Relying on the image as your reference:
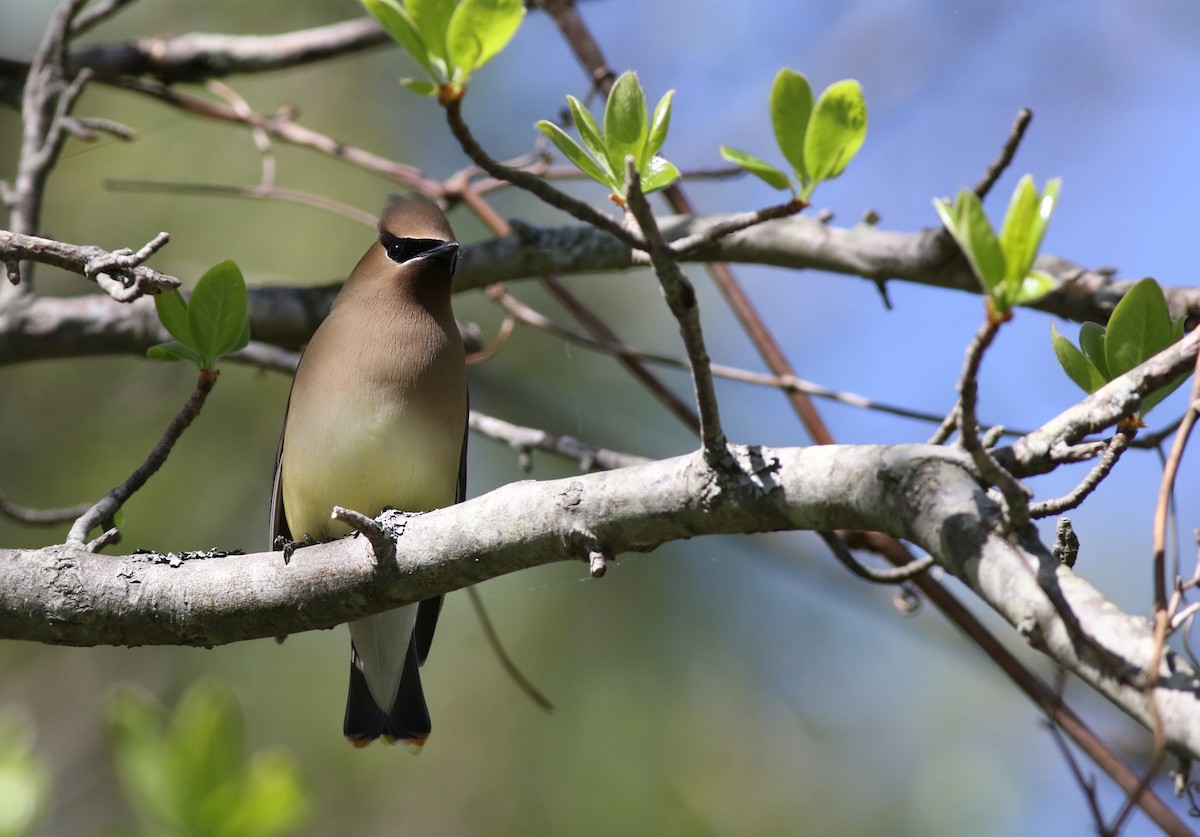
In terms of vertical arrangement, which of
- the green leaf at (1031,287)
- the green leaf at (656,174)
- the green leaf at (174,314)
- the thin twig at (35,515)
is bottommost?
the thin twig at (35,515)

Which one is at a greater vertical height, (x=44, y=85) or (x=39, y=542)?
(x=44, y=85)

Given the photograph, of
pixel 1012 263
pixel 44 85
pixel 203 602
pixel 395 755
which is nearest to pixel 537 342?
pixel 395 755

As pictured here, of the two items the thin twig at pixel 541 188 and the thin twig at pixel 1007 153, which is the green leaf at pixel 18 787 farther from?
the thin twig at pixel 1007 153

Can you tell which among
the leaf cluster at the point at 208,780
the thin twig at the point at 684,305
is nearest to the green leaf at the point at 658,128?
the thin twig at the point at 684,305

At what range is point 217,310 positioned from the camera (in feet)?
8.89

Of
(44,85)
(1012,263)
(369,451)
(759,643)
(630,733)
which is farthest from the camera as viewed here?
(759,643)

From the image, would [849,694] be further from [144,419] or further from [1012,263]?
[1012,263]

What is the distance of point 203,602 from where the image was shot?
2.72 m

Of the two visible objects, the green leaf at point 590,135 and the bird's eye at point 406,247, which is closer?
the green leaf at point 590,135

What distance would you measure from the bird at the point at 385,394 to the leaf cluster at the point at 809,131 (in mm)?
1852

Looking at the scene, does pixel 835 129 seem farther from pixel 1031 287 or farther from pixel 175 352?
pixel 175 352

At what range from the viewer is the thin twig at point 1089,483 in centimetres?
180

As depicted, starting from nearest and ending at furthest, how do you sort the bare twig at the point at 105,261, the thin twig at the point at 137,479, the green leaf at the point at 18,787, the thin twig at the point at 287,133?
the bare twig at the point at 105,261
the green leaf at the point at 18,787
the thin twig at the point at 137,479
the thin twig at the point at 287,133

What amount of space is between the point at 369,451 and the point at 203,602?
3.34 ft
